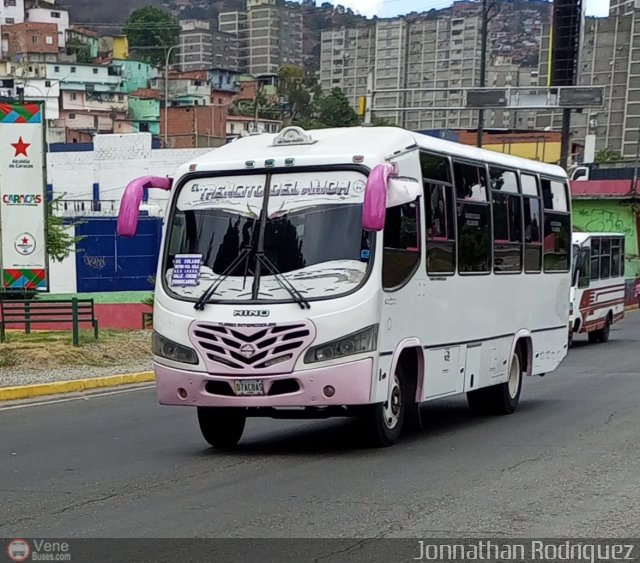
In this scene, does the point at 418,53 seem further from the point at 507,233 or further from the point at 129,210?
the point at 129,210

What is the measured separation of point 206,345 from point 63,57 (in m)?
120

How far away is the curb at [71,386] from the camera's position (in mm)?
15812

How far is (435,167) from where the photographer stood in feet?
38.6

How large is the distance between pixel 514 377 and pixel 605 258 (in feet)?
57.4

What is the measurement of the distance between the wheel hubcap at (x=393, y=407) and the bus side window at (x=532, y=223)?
4157mm

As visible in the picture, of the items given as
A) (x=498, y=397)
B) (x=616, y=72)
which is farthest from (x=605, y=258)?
(x=616, y=72)

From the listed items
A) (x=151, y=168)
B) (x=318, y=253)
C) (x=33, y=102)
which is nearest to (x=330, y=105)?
(x=151, y=168)

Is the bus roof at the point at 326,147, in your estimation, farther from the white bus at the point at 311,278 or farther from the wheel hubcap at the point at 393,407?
the wheel hubcap at the point at 393,407

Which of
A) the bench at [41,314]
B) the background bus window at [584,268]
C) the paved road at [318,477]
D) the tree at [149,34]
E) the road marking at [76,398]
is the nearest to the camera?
the paved road at [318,477]

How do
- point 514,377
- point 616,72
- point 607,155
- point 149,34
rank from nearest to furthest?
point 514,377 < point 607,155 < point 616,72 < point 149,34

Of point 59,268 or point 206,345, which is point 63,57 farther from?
point 206,345

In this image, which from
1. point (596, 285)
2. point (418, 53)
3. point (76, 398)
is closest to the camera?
point (76, 398)

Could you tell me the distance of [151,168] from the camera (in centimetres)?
6406

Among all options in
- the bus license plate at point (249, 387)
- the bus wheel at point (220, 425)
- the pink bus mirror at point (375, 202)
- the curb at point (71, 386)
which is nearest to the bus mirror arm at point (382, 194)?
the pink bus mirror at point (375, 202)
